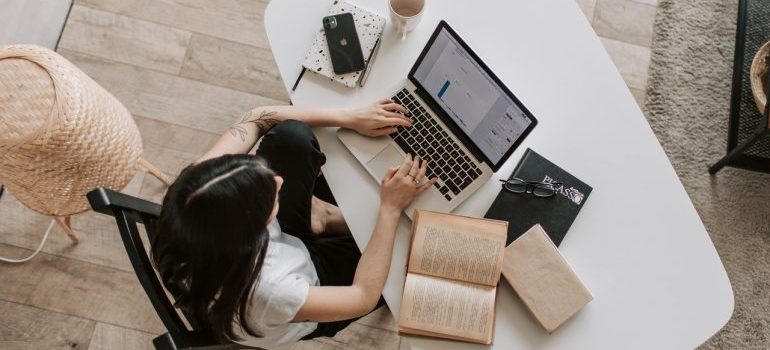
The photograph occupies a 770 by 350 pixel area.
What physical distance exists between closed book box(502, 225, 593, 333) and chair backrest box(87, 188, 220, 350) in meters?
0.57

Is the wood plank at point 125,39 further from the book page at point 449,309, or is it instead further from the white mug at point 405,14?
the book page at point 449,309

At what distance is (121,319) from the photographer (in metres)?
1.81

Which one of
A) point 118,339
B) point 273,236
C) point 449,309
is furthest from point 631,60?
point 118,339

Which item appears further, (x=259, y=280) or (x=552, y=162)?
(x=552, y=162)

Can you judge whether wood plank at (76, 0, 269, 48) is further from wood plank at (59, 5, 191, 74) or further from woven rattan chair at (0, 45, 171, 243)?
woven rattan chair at (0, 45, 171, 243)

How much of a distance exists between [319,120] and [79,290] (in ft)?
3.48

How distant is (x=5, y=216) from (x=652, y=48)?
2.14 m

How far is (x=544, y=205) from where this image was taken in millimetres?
1225

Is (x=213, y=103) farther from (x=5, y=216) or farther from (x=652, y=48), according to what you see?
(x=652, y=48)

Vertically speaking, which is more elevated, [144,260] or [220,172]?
[220,172]

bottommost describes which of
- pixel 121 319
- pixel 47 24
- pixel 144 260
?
pixel 121 319

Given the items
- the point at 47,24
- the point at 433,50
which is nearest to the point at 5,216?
the point at 47,24

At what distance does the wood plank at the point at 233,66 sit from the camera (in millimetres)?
2012

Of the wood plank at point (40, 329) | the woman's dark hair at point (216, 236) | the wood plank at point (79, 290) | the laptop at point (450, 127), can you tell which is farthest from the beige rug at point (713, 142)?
the wood plank at point (40, 329)
